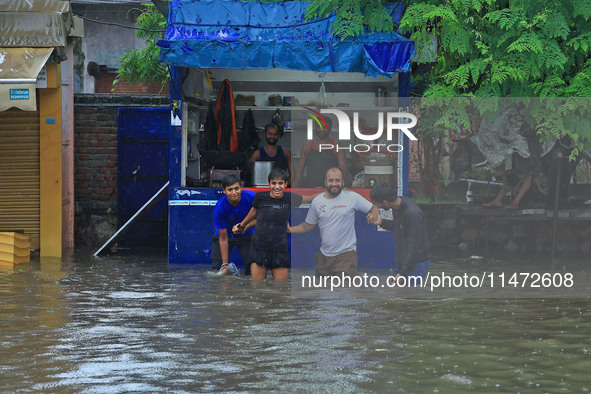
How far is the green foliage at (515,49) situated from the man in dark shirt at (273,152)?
2.73 meters

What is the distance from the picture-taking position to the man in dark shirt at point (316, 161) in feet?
44.2

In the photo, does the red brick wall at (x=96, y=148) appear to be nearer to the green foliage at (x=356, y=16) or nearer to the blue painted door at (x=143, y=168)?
the blue painted door at (x=143, y=168)

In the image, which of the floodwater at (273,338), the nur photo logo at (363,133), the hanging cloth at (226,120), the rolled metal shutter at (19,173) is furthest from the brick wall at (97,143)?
the floodwater at (273,338)

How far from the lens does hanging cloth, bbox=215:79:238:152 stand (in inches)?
528

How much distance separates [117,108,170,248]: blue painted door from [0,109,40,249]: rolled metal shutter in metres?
1.71

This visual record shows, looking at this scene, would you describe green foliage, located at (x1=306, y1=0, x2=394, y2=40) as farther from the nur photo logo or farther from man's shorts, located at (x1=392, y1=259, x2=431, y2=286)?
man's shorts, located at (x1=392, y1=259, x2=431, y2=286)

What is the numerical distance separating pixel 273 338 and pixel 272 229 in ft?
11.4

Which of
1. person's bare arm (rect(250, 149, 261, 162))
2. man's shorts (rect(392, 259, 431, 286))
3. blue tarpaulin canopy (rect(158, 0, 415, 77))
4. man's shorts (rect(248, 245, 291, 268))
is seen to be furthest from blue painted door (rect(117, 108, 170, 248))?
man's shorts (rect(392, 259, 431, 286))

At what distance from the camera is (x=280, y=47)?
1164 centimetres

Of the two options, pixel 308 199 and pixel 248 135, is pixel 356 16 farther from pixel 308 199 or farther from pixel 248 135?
pixel 248 135

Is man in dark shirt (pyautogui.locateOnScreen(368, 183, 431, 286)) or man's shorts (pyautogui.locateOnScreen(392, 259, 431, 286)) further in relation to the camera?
man's shorts (pyautogui.locateOnScreen(392, 259, 431, 286))

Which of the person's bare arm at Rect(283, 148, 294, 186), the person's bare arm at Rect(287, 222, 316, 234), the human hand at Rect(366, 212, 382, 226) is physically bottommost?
the person's bare arm at Rect(287, 222, 316, 234)

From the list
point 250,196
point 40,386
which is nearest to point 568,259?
point 250,196

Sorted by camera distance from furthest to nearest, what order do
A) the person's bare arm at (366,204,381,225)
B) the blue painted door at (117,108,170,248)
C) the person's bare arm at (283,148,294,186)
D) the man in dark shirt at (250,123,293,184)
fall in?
the blue painted door at (117,108,170,248) < the person's bare arm at (283,148,294,186) < the man in dark shirt at (250,123,293,184) < the person's bare arm at (366,204,381,225)
